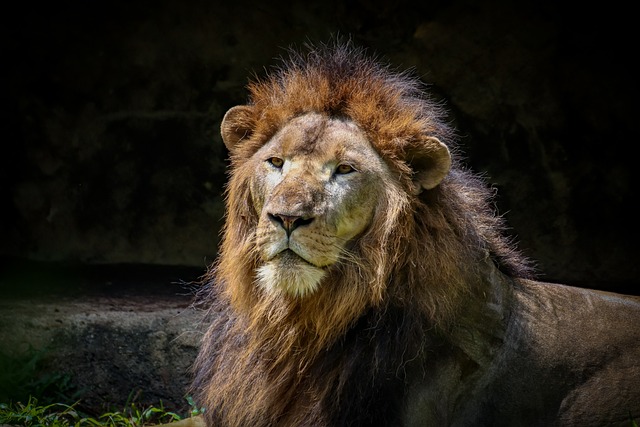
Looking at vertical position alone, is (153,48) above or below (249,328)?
above

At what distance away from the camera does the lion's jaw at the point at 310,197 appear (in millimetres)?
4062

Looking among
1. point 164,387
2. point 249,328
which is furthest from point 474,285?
point 164,387

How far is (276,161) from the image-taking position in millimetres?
4418

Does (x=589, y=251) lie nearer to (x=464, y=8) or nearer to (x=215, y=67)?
(x=464, y=8)

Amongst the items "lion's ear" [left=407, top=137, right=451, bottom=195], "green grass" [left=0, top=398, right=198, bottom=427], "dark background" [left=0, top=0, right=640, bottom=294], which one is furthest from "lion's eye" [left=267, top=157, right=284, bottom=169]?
"dark background" [left=0, top=0, right=640, bottom=294]

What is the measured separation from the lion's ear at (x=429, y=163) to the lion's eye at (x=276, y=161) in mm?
568

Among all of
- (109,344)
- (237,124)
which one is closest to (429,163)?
(237,124)

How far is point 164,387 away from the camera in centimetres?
630

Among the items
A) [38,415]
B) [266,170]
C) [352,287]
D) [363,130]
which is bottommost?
[38,415]

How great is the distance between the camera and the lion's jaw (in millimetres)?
4062

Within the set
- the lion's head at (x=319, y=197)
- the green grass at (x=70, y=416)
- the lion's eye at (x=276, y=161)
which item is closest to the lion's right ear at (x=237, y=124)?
the lion's head at (x=319, y=197)

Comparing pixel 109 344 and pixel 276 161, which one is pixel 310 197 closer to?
pixel 276 161

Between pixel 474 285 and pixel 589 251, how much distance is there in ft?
10.7

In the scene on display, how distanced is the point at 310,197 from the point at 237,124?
0.84 meters
